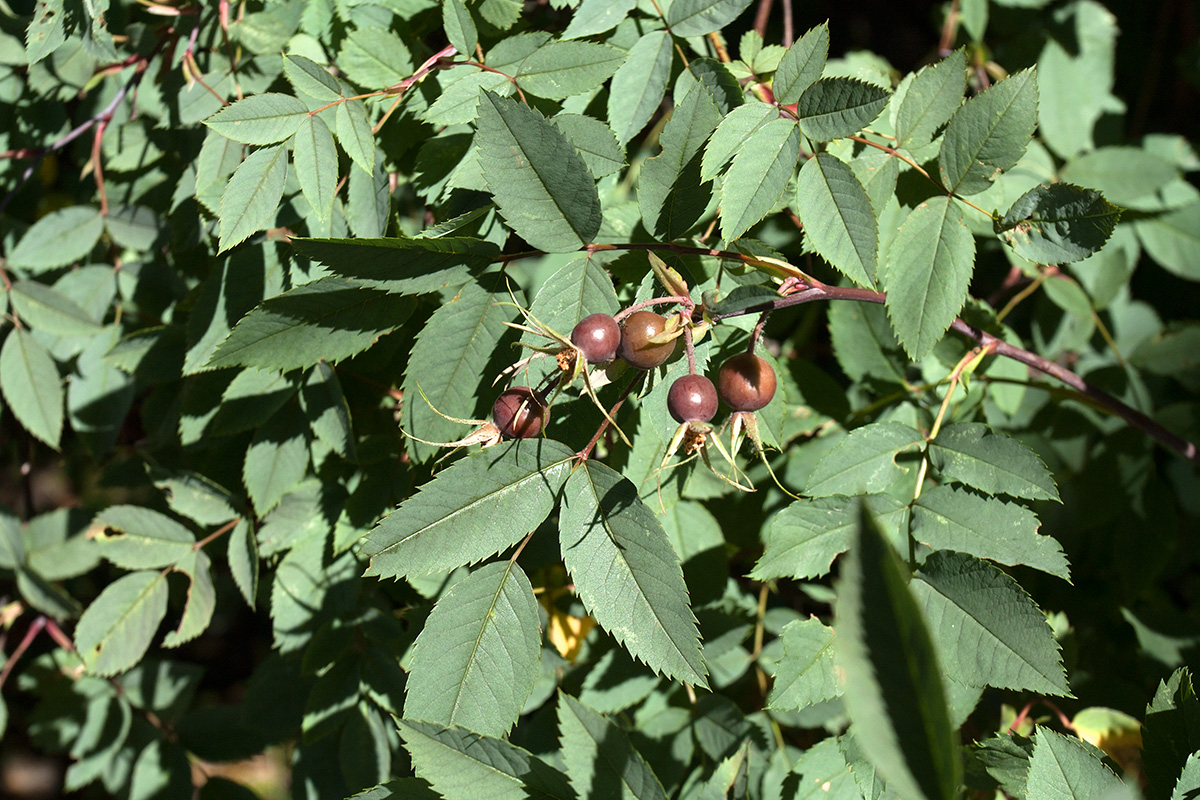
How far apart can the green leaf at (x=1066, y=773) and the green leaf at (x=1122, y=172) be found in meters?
1.51

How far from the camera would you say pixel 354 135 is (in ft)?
4.17

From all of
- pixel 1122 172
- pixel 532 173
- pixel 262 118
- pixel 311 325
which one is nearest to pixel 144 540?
pixel 311 325

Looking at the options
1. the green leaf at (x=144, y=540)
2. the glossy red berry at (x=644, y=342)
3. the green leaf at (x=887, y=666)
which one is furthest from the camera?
the green leaf at (x=144, y=540)

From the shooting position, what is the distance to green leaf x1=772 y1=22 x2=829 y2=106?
3.94 ft

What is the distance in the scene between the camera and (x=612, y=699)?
160 centimetres

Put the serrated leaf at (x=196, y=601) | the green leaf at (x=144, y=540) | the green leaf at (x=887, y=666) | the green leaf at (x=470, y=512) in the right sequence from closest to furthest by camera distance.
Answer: the green leaf at (x=887, y=666)
the green leaf at (x=470, y=512)
the serrated leaf at (x=196, y=601)
the green leaf at (x=144, y=540)

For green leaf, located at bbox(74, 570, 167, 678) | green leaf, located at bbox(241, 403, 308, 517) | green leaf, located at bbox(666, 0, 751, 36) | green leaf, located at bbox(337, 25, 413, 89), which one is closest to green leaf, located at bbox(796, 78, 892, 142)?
green leaf, located at bbox(666, 0, 751, 36)

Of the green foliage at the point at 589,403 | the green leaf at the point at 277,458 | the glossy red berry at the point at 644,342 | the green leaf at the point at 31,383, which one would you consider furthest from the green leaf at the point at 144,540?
the glossy red berry at the point at 644,342

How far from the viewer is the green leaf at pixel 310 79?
4.14 ft

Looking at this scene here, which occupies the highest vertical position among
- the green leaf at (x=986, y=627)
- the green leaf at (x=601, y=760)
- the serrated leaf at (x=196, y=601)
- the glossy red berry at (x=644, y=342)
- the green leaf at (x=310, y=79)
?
the green leaf at (x=310, y=79)

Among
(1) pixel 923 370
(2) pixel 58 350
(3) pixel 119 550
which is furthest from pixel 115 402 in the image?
(1) pixel 923 370

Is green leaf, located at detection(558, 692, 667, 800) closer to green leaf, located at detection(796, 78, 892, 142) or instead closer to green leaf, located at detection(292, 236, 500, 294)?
green leaf, located at detection(292, 236, 500, 294)

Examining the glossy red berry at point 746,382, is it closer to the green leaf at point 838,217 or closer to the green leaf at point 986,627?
the green leaf at point 838,217

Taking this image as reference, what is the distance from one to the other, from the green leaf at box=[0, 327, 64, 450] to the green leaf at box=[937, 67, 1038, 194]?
6.03ft
